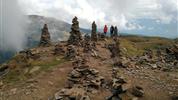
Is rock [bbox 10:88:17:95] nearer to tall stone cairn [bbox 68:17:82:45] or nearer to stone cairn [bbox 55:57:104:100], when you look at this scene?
stone cairn [bbox 55:57:104:100]

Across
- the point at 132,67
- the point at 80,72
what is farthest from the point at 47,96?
the point at 132,67

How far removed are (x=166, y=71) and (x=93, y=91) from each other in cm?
1345

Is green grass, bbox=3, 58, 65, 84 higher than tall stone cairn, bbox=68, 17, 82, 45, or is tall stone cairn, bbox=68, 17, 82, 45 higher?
tall stone cairn, bbox=68, 17, 82, 45

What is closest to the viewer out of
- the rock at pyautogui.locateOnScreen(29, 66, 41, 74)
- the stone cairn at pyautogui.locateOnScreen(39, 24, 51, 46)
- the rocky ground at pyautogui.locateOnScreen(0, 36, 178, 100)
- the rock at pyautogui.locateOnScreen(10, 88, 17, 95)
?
the rocky ground at pyautogui.locateOnScreen(0, 36, 178, 100)

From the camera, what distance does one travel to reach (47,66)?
53.3 meters

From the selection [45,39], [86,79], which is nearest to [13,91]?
[86,79]

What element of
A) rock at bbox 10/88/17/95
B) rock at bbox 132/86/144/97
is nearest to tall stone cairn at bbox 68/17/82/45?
rock at bbox 10/88/17/95

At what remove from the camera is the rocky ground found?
3675 centimetres

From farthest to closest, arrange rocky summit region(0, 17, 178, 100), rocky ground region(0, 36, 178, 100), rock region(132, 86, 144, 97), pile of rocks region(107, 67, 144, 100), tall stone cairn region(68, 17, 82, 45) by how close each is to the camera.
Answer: tall stone cairn region(68, 17, 82, 45)
rocky ground region(0, 36, 178, 100)
rocky summit region(0, 17, 178, 100)
rock region(132, 86, 144, 97)
pile of rocks region(107, 67, 144, 100)

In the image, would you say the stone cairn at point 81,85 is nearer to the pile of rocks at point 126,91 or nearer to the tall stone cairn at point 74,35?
the pile of rocks at point 126,91

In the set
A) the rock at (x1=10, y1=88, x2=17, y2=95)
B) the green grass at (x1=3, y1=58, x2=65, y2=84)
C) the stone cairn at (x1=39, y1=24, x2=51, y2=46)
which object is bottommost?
the rock at (x1=10, y1=88, x2=17, y2=95)

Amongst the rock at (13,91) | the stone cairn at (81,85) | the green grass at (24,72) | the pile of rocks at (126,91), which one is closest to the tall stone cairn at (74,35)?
the green grass at (24,72)

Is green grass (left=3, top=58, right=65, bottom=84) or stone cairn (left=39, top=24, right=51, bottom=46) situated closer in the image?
green grass (left=3, top=58, right=65, bottom=84)

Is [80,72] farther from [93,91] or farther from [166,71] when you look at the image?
[166,71]
